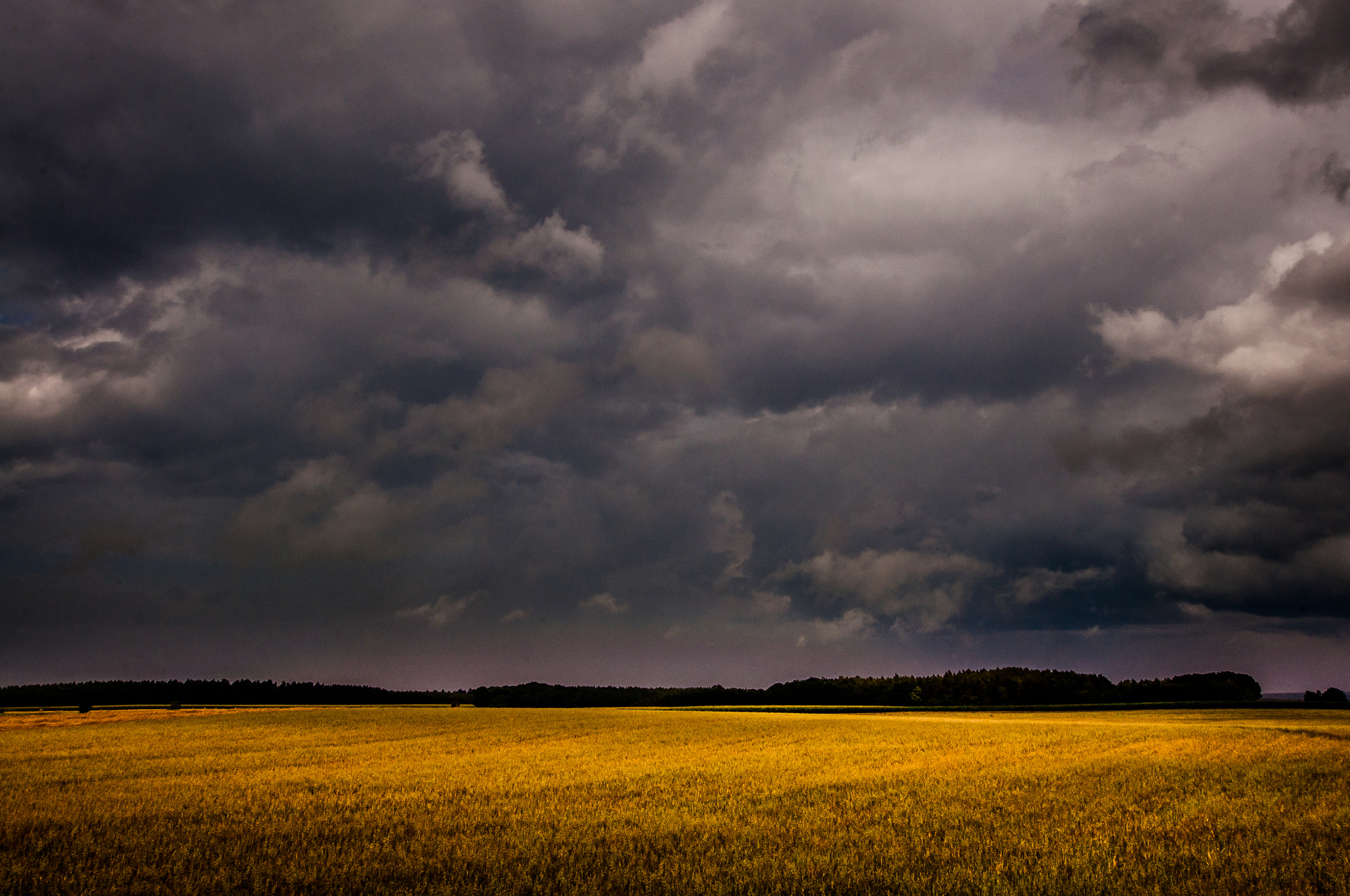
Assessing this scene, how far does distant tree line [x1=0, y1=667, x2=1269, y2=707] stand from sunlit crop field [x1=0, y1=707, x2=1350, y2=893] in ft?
363

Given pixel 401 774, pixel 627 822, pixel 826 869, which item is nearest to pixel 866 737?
pixel 401 774

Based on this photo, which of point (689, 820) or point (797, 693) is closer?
point (689, 820)

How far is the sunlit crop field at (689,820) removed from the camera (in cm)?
1070

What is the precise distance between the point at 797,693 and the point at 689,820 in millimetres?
161558

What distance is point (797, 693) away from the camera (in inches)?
6570

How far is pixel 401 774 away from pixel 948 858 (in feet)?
59.7

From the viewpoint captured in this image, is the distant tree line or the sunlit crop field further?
the distant tree line

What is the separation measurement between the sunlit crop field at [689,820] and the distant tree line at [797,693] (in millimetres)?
110636

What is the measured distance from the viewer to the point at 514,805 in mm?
17047

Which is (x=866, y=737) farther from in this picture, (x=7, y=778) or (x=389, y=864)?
(x=7, y=778)

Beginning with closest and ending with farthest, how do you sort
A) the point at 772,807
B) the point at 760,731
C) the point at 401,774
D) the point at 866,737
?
the point at 772,807 < the point at 401,774 < the point at 866,737 < the point at 760,731

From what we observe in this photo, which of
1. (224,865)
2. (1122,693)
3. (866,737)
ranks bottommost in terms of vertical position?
(1122,693)

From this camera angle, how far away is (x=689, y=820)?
14828mm

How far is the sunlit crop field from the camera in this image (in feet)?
35.1
